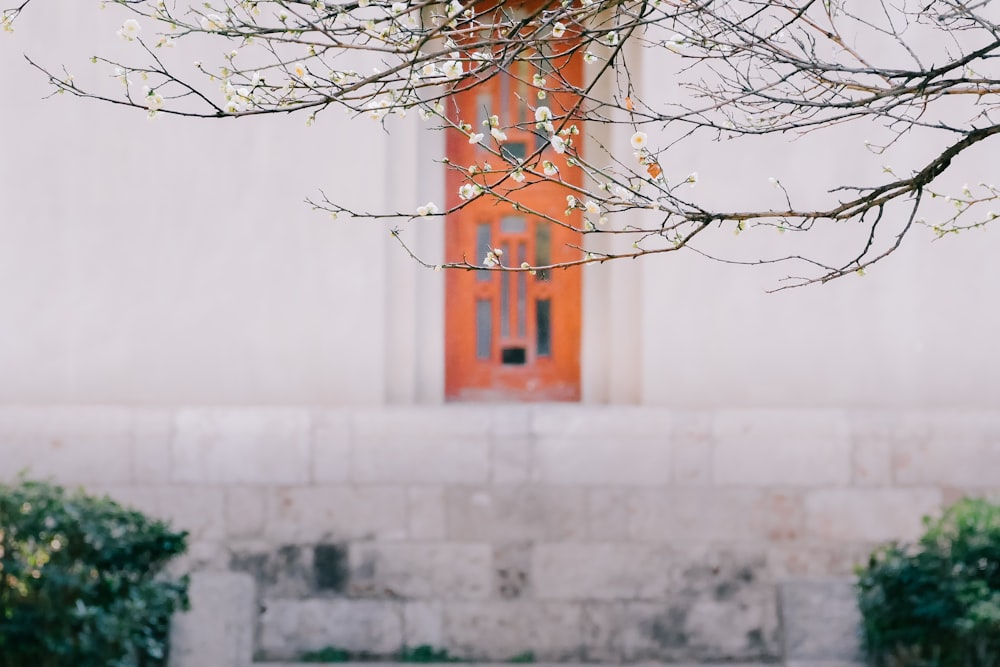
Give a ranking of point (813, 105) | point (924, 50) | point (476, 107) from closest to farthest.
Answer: point (813, 105) < point (924, 50) < point (476, 107)

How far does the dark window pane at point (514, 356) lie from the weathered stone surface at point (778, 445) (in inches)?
44.8

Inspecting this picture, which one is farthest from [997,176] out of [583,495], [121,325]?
[121,325]

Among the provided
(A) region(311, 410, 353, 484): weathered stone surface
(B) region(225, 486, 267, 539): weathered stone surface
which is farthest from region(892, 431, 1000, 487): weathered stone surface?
(B) region(225, 486, 267, 539): weathered stone surface

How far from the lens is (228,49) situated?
626 cm

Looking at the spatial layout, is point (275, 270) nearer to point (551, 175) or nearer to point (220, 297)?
point (220, 297)

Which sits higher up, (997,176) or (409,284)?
(997,176)

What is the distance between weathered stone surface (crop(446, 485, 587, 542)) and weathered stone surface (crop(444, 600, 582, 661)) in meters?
0.37

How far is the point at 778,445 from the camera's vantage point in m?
6.23

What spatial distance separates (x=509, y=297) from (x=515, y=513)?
3.97 feet

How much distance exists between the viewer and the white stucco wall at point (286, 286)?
6.29m

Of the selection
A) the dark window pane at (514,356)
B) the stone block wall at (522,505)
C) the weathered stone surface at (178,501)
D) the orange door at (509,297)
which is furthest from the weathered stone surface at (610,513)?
the weathered stone surface at (178,501)

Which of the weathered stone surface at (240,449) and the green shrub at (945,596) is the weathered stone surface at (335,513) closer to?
the weathered stone surface at (240,449)

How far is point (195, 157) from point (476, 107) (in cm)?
155

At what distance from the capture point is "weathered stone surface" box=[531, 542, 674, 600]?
6262 millimetres
